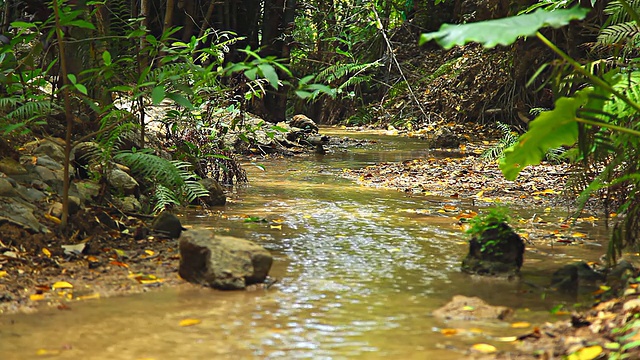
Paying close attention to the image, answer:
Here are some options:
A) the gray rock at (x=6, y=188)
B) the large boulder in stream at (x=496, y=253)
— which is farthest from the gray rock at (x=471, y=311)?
the gray rock at (x=6, y=188)

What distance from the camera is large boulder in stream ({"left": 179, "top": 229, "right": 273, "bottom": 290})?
12.5ft

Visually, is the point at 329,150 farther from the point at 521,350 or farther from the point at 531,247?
the point at 521,350

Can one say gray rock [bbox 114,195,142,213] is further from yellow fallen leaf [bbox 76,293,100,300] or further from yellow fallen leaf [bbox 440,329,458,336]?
yellow fallen leaf [bbox 440,329,458,336]

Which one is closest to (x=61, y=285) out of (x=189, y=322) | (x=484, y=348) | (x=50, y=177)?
(x=189, y=322)

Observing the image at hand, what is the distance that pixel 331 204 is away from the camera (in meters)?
6.70

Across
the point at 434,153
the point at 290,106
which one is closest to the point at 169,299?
the point at 434,153

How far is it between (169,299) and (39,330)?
690mm

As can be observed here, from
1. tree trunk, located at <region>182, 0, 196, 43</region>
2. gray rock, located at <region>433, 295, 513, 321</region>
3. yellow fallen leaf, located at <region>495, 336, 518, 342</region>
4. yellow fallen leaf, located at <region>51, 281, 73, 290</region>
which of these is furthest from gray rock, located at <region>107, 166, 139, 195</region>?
tree trunk, located at <region>182, 0, 196, 43</region>

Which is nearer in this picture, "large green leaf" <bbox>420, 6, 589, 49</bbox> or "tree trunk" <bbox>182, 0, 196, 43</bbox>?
"large green leaf" <bbox>420, 6, 589, 49</bbox>

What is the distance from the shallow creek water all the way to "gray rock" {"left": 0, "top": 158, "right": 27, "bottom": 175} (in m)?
1.24

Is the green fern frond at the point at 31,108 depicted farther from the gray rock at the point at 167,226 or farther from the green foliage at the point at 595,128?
the green foliage at the point at 595,128

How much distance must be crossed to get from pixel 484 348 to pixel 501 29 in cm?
127

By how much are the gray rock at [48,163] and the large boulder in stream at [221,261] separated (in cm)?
191

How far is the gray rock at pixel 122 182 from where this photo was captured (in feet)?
18.6
